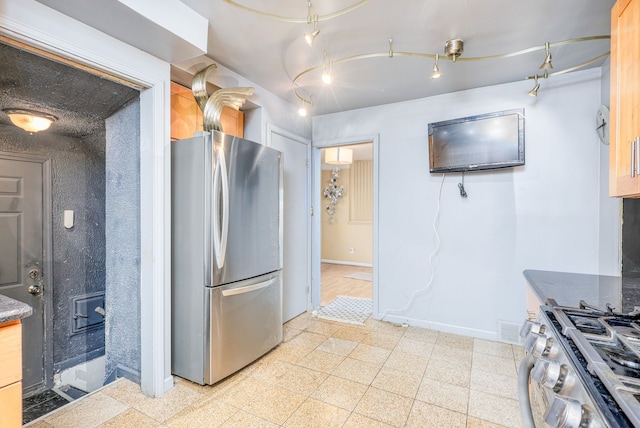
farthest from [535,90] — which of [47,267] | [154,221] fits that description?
[47,267]

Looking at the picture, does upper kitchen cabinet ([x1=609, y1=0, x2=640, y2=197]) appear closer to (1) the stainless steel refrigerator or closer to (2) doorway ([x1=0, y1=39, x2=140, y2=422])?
(1) the stainless steel refrigerator

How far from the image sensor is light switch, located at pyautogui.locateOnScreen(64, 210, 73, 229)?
2.16 meters

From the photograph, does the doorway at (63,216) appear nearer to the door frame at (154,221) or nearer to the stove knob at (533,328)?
the door frame at (154,221)

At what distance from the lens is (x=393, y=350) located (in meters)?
2.52

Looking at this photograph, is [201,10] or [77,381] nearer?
[201,10]

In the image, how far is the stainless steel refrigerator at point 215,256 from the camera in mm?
1938

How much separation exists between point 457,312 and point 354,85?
2378mm

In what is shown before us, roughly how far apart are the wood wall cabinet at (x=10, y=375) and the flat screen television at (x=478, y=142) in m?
2.94

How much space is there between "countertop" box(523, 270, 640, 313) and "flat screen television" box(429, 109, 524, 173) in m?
1.19

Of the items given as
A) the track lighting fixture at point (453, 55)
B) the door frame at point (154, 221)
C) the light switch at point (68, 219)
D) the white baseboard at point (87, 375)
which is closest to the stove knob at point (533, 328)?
the track lighting fixture at point (453, 55)

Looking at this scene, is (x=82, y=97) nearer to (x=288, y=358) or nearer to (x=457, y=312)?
(x=288, y=358)

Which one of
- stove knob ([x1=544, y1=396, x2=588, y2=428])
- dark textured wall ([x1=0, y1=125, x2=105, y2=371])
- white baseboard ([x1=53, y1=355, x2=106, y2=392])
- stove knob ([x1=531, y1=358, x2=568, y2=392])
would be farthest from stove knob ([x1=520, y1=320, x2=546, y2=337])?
white baseboard ([x1=53, y1=355, x2=106, y2=392])

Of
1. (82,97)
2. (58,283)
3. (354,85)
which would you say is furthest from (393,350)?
(82,97)

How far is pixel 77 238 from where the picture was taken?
7.24 ft
